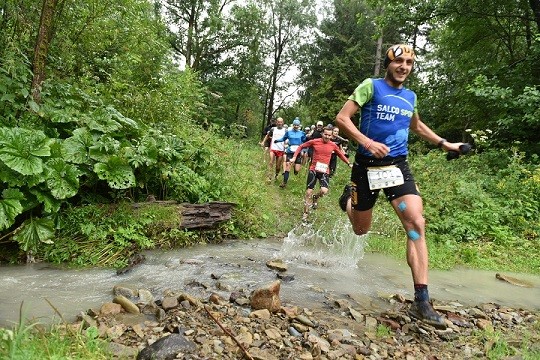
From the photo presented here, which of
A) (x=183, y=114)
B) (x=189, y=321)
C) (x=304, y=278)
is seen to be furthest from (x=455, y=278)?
(x=183, y=114)

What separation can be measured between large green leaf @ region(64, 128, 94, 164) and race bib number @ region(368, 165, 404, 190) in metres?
3.69

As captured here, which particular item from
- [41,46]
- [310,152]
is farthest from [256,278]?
[310,152]

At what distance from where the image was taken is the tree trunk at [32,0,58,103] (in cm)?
557

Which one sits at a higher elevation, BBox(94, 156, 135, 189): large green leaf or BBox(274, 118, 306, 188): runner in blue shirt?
BBox(274, 118, 306, 188): runner in blue shirt

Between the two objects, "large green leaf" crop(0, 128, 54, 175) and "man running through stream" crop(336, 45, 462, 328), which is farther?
"large green leaf" crop(0, 128, 54, 175)

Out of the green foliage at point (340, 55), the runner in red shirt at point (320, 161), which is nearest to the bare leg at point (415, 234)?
the runner in red shirt at point (320, 161)

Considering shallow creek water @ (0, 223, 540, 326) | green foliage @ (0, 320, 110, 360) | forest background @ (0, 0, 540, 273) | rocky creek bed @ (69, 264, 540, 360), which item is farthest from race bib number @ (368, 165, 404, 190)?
forest background @ (0, 0, 540, 273)

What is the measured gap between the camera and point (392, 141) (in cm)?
377

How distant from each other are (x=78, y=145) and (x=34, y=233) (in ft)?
4.17

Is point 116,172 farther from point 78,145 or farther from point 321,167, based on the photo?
point 321,167

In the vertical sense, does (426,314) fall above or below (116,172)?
below

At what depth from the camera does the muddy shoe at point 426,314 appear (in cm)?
327

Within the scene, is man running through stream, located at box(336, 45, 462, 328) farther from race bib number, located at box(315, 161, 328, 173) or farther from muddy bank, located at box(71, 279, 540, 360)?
race bib number, located at box(315, 161, 328, 173)

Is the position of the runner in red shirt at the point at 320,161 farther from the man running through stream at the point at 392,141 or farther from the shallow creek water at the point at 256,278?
the man running through stream at the point at 392,141
